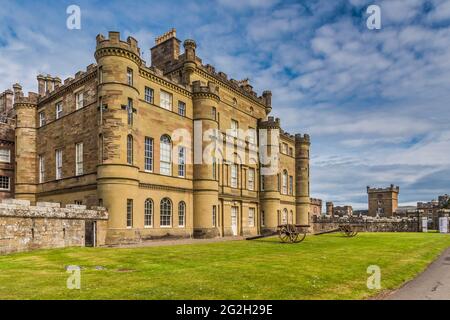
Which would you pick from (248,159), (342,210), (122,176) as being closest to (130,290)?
(122,176)

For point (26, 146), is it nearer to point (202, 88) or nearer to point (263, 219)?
point (202, 88)

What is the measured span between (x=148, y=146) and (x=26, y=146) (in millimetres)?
12247

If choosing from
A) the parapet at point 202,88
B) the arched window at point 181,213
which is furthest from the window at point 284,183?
the arched window at point 181,213

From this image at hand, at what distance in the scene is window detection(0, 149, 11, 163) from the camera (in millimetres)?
34722

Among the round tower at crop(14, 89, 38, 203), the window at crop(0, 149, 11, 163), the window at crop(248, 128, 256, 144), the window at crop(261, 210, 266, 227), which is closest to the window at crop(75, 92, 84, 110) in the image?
the round tower at crop(14, 89, 38, 203)

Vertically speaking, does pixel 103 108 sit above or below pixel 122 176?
above

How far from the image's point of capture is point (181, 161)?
3142 centimetres

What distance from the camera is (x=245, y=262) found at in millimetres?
14820

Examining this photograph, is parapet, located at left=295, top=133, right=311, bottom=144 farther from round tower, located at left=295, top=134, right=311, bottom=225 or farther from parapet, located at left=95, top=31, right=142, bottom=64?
parapet, located at left=95, top=31, right=142, bottom=64

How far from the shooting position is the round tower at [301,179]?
5094 cm

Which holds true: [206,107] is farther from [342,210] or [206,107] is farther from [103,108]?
A: [342,210]

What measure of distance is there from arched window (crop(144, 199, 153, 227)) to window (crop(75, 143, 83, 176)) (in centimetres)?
536
